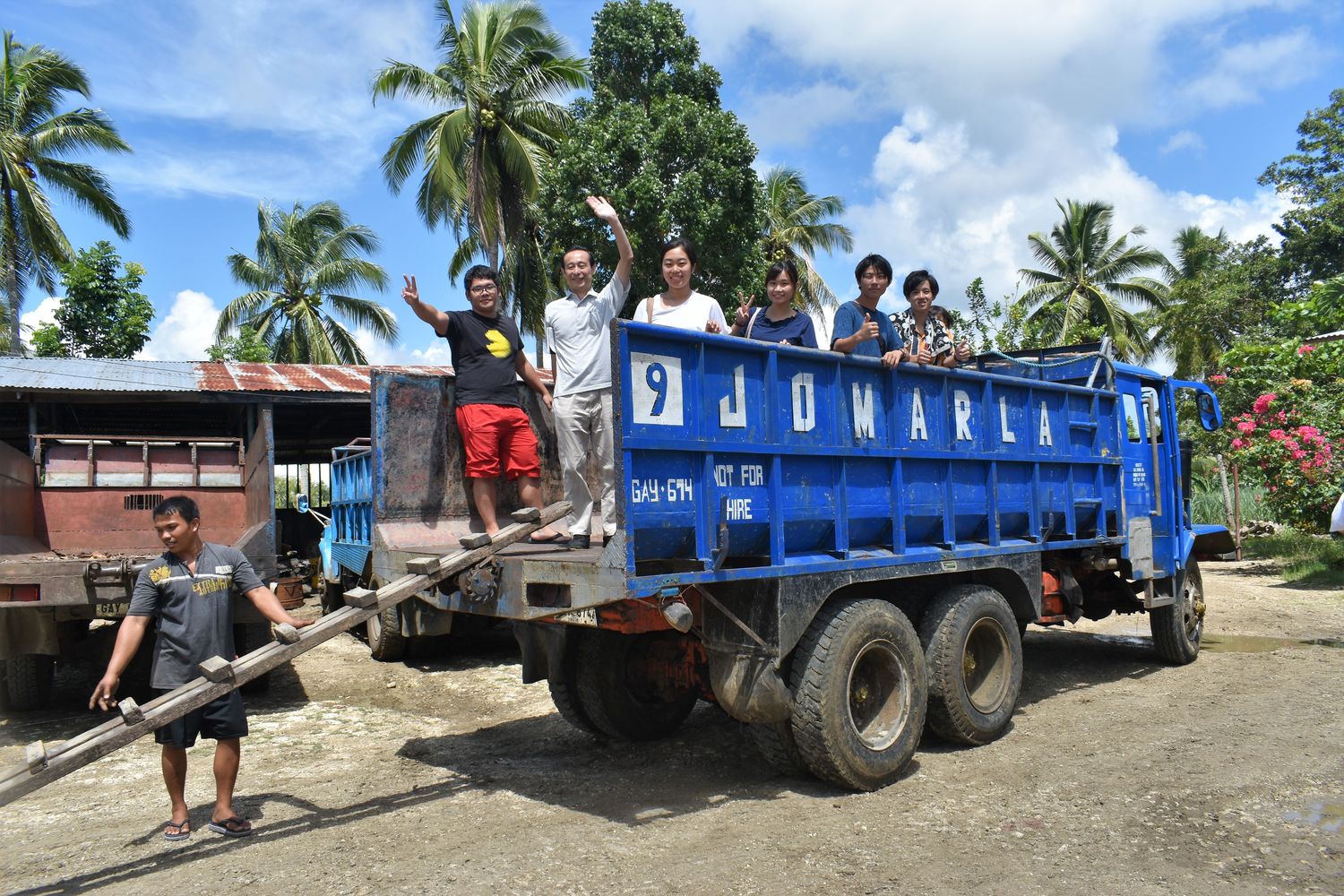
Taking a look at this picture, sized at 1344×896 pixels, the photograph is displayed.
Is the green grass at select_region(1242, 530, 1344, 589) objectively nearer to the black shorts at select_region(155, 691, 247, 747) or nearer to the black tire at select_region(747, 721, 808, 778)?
the black tire at select_region(747, 721, 808, 778)

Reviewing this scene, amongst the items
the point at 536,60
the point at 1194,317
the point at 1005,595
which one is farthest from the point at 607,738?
the point at 1194,317

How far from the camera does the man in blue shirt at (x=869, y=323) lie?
16.0ft

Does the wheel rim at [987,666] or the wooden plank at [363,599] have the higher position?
the wooden plank at [363,599]

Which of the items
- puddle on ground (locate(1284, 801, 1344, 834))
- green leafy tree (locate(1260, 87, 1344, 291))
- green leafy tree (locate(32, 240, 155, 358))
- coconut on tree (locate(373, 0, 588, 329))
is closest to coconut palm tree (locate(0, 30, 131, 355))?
green leafy tree (locate(32, 240, 155, 358))

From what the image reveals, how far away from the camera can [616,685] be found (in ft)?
17.9

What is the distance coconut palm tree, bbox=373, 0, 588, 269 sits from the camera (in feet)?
62.4

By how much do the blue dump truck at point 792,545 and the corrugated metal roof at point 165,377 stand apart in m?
4.28

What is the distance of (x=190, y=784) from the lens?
5.05m

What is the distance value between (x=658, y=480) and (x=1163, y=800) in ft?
9.48

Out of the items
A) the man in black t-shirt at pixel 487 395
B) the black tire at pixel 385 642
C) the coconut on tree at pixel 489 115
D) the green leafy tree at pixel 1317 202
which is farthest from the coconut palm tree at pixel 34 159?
the green leafy tree at pixel 1317 202

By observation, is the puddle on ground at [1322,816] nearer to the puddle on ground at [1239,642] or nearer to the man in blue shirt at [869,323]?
the man in blue shirt at [869,323]

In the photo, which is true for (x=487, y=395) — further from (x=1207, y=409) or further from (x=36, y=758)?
(x=1207, y=409)

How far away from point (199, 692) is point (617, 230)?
2870 mm

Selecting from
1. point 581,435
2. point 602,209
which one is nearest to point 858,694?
point 581,435
